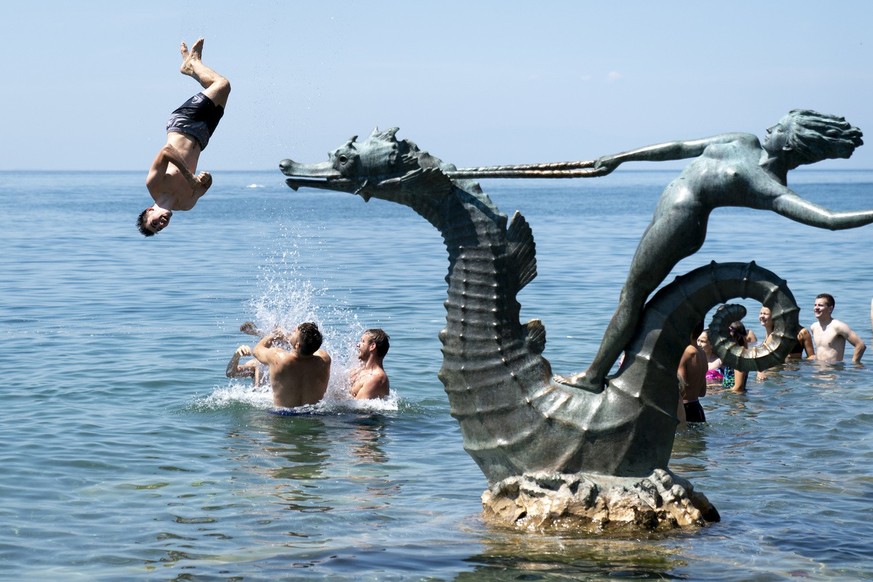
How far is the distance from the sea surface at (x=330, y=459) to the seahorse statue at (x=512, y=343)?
0.58 m

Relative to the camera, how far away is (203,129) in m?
8.86

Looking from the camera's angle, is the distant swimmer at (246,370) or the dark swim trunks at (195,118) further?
the distant swimmer at (246,370)

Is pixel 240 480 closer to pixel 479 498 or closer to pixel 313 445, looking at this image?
pixel 313 445

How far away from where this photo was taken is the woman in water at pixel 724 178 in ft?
23.0

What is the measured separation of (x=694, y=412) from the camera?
40.5 feet

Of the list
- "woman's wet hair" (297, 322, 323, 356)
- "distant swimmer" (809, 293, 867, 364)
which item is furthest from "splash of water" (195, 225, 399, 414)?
"distant swimmer" (809, 293, 867, 364)

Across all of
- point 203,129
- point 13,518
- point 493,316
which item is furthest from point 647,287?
point 13,518

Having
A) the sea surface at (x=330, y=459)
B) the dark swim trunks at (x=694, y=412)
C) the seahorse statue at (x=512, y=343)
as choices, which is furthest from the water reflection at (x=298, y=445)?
the dark swim trunks at (x=694, y=412)

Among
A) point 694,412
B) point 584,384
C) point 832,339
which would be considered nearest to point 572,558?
point 584,384

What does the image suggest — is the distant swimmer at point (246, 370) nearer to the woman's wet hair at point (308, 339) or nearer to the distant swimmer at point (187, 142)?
the woman's wet hair at point (308, 339)

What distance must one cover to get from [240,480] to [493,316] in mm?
3461

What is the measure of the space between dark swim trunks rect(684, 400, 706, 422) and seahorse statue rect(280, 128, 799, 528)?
14.9 feet

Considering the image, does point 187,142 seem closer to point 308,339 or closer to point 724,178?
point 308,339

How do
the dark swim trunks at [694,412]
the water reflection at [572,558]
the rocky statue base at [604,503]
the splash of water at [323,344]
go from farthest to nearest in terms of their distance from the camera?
1. the splash of water at [323,344]
2. the dark swim trunks at [694,412]
3. the rocky statue base at [604,503]
4. the water reflection at [572,558]
